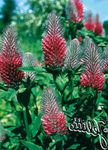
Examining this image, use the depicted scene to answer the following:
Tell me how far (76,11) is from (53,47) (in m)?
1.18

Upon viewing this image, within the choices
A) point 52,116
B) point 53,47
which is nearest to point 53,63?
point 53,47

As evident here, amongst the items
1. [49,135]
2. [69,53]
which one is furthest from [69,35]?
[49,135]

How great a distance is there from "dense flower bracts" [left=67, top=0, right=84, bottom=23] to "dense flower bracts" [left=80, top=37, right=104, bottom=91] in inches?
43.5

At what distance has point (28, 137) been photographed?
3074mm

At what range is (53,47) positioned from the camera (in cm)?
290

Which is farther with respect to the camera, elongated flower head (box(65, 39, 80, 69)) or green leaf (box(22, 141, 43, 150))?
elongated flower head (box(65, 39, 80, 69))

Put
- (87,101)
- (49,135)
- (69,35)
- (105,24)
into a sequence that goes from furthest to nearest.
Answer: (105,24)
(69,35)
(87,101)
(49,135)

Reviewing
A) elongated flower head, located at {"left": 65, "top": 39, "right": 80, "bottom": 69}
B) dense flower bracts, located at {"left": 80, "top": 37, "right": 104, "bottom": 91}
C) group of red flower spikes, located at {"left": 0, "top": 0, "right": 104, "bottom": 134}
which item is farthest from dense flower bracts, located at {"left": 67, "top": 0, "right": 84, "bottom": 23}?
dense flower bracts, located at {"left": 80, "top": 37, "right": 104, "bottom": 91}

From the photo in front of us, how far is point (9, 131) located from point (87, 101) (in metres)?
0.52

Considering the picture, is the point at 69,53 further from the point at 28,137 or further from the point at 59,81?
the point at 28,137

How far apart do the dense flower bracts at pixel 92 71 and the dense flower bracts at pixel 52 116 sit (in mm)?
236

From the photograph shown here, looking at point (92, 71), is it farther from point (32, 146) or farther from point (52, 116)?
point (32, 146)

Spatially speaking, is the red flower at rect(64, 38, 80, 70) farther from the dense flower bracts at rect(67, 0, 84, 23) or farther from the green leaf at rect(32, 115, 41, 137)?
the dense flower bracts at rect(67, 0, 84, 23)

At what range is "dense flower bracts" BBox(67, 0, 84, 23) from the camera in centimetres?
401
